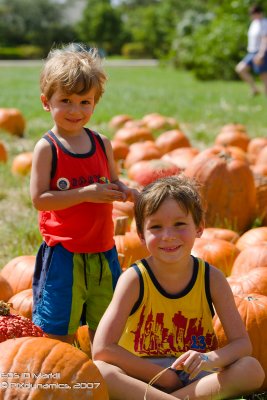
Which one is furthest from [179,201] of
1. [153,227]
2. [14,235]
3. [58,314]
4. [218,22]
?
[218,22]

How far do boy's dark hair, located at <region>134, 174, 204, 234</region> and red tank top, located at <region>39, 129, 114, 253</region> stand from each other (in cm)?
35

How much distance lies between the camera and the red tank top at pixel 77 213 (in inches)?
119

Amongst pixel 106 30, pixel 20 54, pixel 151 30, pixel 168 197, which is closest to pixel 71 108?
pixel 168 197

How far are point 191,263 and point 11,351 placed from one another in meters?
0.83

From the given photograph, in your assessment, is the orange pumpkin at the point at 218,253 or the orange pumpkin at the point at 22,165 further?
the orange pumpkin at the point at 22,165

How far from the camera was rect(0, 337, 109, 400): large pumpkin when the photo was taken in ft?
7.13

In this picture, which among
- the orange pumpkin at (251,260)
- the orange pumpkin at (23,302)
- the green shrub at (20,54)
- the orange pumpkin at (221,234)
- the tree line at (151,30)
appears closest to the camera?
the orange pumpkin at (23,302)

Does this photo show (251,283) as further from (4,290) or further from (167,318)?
(4,290)

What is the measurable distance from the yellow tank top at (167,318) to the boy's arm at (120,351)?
0.10m

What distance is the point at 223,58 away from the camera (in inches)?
863

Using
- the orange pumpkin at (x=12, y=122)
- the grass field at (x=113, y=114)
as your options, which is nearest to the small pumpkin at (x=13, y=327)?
the grass field at (x=113, y=114)

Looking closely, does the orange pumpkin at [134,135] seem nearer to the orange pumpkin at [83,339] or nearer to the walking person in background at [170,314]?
the orange pumpkin at [83,339]

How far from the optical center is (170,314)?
2686mm

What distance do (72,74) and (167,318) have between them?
1.12 meters
